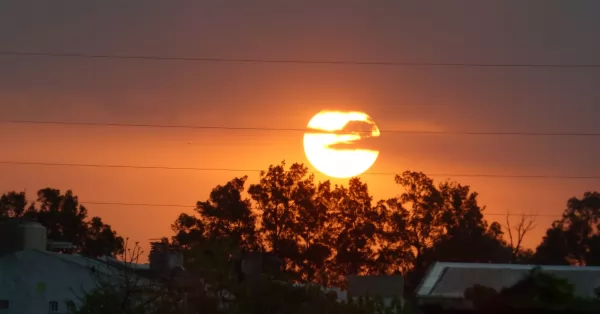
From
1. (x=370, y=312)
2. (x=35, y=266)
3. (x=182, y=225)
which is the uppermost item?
(x=182, y=225)

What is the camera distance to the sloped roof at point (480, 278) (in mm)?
33625

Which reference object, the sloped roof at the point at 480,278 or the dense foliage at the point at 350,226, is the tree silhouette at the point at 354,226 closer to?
the dense foliage at the point at 350,226

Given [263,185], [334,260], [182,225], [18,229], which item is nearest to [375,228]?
[334,260]

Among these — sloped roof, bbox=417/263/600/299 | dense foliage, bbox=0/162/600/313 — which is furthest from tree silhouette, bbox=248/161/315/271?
sloped roof, bbox=417/263/600/299

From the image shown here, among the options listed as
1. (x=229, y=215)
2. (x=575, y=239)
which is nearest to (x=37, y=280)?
(x=229, y=215)

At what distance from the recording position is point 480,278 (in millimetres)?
35094

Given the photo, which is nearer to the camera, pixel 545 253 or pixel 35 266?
pixel 35 266

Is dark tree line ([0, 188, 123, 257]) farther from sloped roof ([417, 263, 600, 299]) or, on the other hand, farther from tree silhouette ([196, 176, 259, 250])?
sloped roof ([417, 263, 600, 299])

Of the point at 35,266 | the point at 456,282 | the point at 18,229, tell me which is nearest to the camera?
the point at 456,282

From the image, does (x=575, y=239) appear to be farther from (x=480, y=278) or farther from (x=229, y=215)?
(x=480, y=278)

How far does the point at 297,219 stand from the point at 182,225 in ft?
28.3

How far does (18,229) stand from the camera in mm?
61500

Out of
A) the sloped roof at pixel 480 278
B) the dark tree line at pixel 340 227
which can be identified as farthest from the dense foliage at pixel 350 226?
the sloped roof at pixel 480 278

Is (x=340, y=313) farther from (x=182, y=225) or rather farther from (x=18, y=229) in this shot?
(x=182, y=225)
